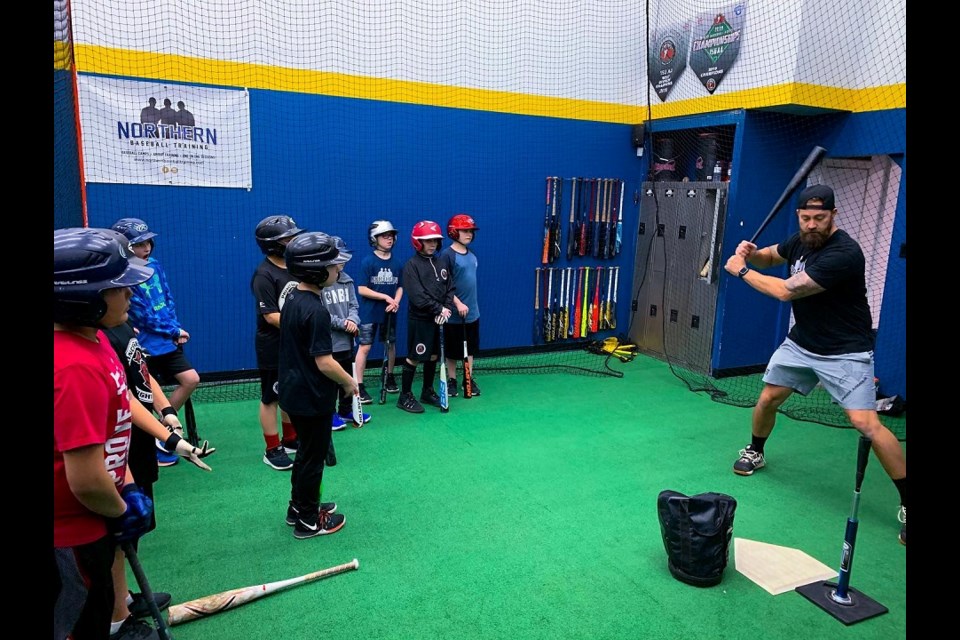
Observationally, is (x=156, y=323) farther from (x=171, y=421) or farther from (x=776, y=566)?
(x=776, y=566)

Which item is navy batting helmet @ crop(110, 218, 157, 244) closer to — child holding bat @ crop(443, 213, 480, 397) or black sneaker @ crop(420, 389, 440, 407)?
child holding bat @ crop(443, 213, 480, 397)

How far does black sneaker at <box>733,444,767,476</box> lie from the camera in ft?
14.7

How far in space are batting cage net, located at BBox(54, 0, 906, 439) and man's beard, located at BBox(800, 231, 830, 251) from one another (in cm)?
251

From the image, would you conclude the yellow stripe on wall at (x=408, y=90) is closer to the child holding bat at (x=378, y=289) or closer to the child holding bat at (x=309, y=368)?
the child holding bat at (x=378, y=289)

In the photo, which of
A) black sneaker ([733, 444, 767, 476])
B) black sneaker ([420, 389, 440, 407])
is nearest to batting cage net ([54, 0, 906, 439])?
black sneaker ([420, 389, 440, 407])

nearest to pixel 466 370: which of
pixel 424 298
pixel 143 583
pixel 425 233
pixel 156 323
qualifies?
pixel 424 298

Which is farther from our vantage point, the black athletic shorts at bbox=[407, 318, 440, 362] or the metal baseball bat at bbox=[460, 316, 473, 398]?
the metal baseball bat at bbox=[460, 316, 473, 398]

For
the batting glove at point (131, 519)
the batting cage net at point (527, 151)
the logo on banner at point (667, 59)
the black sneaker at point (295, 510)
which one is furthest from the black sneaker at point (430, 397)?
the logo on banner at point (667, 59)

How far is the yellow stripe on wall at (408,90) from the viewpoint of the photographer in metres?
5.76

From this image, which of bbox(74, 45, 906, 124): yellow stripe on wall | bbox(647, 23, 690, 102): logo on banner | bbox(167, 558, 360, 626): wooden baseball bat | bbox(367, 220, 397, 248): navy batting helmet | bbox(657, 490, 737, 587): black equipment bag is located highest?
bbox(647, 23, 690, 102): logo on banner

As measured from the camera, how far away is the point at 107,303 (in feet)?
6.02
